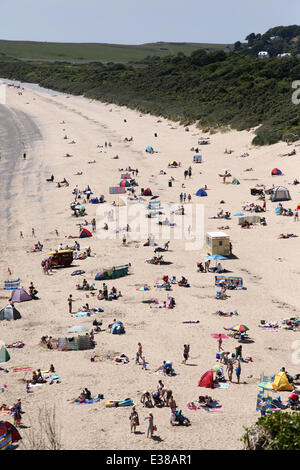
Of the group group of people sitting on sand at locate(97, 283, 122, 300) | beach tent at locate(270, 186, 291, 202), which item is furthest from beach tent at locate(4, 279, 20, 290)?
beach tent at locate(270, 186, 291, 202)

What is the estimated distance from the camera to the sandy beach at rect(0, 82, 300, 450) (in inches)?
806

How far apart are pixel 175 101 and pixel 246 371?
83.8 metres

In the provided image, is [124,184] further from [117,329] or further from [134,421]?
[134,421]

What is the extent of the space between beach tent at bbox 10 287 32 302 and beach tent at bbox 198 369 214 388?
42.0 feet

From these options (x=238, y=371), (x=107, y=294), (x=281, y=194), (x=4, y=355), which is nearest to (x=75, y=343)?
(x=4, y=355)

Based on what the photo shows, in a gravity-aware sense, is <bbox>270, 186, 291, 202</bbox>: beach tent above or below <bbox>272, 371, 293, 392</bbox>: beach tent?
above

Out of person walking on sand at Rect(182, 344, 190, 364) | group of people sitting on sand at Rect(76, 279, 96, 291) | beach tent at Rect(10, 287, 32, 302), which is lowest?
person walking on sand at Rect(182, 344, 190, 364)

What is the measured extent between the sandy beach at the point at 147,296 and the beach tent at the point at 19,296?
43 cm

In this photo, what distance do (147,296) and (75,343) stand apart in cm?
679

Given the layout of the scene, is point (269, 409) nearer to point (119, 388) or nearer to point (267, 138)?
point (119, 388)

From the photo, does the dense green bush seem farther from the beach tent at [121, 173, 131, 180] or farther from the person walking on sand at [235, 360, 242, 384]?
the beach tent at [121, 173, 131, 180]

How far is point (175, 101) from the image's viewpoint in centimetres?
10312
